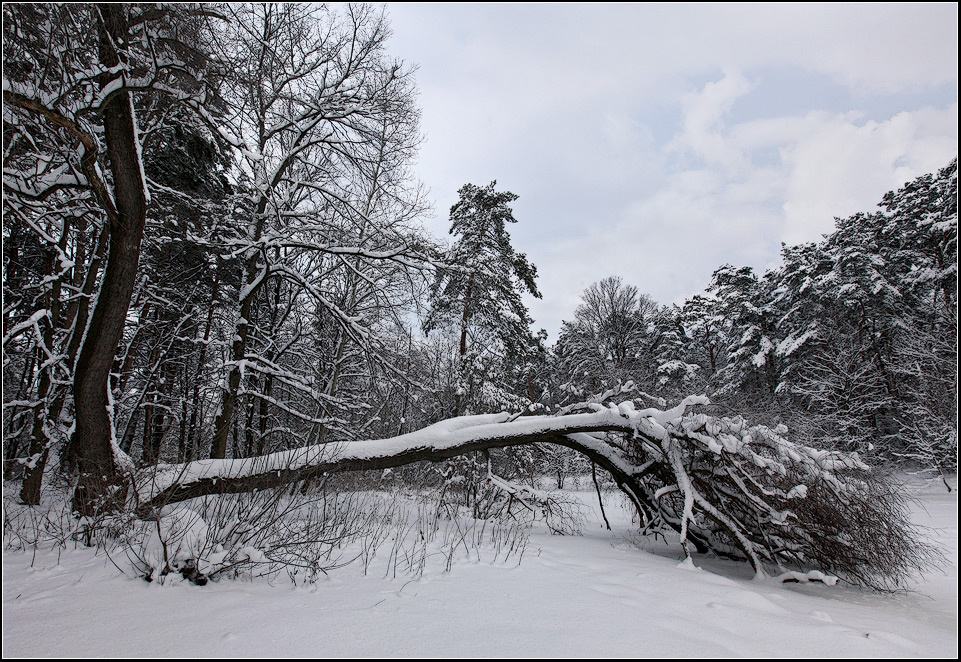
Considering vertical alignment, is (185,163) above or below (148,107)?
above

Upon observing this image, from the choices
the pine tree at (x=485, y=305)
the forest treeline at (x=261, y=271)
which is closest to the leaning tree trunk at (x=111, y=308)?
the forest treeline at (x=261, y=271)

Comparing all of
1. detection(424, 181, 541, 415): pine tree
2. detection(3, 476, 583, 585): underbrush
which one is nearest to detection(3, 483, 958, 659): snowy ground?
detection(3, 476, 583, 585): underbrush

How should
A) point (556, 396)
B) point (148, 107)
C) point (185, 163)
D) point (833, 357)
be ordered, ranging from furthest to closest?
1. point (556, 396)
2. point (833, 357)
3. point (185, 163)
4. point (148, 107)

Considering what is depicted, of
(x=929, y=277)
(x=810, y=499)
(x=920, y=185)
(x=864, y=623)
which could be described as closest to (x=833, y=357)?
(x=929, y=277)

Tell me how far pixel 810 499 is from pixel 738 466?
2.80ft

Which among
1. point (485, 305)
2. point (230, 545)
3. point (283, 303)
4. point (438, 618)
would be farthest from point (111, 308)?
point (485, 305)

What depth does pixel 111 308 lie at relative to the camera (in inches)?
203

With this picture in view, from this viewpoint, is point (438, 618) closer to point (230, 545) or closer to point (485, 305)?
point (230, 545)

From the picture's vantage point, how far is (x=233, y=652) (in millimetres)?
2246

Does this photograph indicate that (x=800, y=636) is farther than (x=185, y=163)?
No

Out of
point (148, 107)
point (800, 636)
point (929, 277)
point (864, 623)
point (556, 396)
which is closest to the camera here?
point (800, 636)

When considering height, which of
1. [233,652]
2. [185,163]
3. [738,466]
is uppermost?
[185,163]

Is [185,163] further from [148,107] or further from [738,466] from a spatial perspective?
[738,466]

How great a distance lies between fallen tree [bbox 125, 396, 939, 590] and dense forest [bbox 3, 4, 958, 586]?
0.04m
